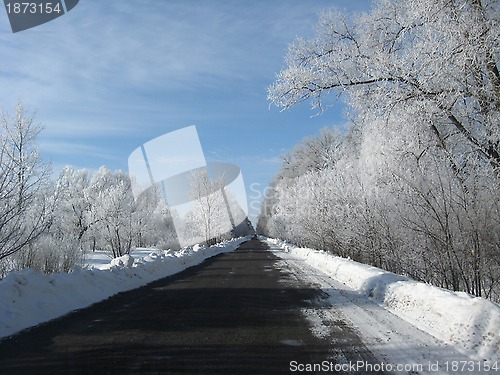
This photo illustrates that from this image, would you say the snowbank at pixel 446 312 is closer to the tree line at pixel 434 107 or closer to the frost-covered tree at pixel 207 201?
the tree line at pixel 434 107

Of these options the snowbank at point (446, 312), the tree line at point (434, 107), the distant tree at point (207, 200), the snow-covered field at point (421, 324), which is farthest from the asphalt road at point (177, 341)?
the distant tree at point (207, 200)

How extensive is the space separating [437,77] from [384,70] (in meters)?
1.02

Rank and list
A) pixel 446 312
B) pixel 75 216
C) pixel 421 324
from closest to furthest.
→ pixel 446 312 → pixel 421 324 → pixel 75 216

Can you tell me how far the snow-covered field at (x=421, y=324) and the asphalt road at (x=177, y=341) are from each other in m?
0.40

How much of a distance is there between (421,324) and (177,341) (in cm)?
401

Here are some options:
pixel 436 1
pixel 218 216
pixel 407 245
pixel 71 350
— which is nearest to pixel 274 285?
pixel 407 245

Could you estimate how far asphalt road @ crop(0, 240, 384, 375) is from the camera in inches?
184

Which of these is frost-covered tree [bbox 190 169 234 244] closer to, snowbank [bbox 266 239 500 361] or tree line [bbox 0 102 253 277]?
tree line [bbox 0 102 253 277]

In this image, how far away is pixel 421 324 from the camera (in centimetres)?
659

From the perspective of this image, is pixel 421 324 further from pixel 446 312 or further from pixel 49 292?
pixel 49 292

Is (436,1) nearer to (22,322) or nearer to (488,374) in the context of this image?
(488,374)

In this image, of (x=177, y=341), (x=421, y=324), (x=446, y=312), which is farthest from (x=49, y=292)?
(x=446, y=312)

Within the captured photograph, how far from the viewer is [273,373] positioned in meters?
4.41

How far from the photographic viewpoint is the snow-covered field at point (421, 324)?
4.86 metres
